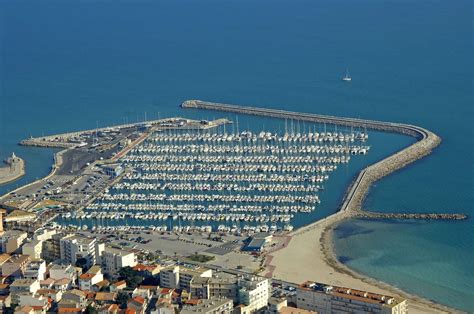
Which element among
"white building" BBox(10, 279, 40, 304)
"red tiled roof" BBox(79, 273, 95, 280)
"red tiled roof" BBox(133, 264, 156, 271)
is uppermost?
"red tiled roof" BBox(133, 264, 156, 271)

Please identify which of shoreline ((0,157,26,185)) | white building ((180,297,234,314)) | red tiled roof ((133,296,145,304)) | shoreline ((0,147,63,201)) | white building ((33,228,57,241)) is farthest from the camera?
shoreline ((0,157,26,185))

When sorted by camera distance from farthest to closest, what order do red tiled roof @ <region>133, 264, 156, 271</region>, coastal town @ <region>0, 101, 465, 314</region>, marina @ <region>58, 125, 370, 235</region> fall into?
marina @ <region>58, 125, 370, 235</region> → red tiled roof @ <region>133, 264, 156, 271</region> → coastal town @ <region>0, 101, 465, 314</region>

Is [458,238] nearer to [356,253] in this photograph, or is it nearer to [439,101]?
[356,253]

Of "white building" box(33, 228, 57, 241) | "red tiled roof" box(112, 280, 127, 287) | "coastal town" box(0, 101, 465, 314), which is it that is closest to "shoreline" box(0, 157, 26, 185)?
"coastal town" box(0, 101, 465, 314)

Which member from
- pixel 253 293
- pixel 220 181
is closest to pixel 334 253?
pixel 253 293

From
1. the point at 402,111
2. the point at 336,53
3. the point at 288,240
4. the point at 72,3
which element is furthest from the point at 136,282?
the point at 72,3

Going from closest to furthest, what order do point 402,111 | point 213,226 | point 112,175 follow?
point 213,226
point 112,175
point 402,111

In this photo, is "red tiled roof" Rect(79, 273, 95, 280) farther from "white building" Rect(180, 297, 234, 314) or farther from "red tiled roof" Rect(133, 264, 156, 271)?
"white building" Rect(180, 297, 234, 314)
